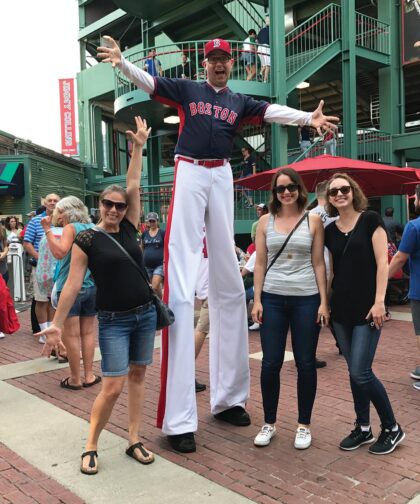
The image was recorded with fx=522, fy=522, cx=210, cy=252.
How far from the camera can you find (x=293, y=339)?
3.52 metres

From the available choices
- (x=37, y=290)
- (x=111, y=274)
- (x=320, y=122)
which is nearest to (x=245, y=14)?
(x=37, y=290)

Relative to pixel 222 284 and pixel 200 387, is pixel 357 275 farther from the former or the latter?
pixel 200 387

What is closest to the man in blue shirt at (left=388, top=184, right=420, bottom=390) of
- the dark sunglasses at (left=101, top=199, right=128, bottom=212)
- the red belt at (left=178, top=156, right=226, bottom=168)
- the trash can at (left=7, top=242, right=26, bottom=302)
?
the red belt at (left=178, top=156, right=226, bottom=168)

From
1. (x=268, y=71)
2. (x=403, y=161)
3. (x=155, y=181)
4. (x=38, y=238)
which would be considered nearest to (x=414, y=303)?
(x=38, y=238)

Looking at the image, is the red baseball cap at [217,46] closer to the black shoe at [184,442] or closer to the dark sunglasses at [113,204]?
the dark sunglasses at [113,204]

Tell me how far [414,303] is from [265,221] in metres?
2.00

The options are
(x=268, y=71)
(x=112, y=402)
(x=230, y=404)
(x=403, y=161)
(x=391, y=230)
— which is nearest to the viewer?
(x=112, y=402)

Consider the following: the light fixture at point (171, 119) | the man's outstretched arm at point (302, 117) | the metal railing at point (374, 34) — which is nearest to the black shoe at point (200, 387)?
the man's outstretched arm at point (302, 117)

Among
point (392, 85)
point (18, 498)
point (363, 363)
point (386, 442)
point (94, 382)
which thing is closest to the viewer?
point (18, 498)

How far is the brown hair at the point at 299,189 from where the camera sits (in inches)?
140

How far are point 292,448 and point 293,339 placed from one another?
742 millimetres

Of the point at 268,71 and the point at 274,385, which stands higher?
the point at 268,71

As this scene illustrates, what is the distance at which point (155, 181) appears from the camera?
1714 cm

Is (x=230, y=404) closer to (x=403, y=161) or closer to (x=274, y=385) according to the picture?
(x=274, y=385)
